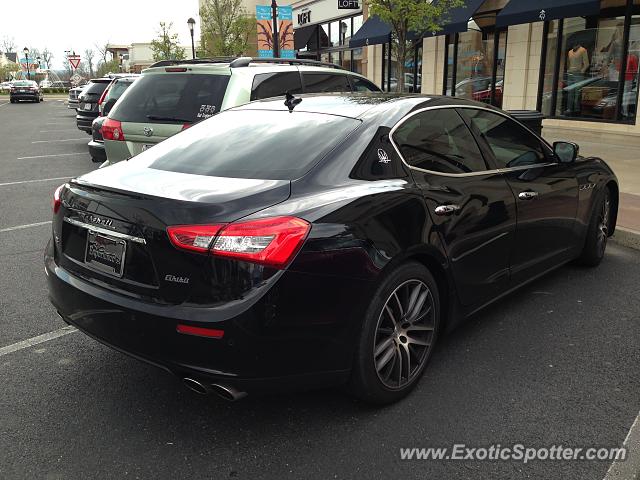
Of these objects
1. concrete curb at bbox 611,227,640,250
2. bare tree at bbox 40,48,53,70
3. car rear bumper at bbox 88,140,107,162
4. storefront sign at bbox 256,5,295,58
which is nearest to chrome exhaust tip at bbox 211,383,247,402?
concrete curb at bbox 611,227,640,250

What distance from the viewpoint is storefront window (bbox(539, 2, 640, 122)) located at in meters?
12.8

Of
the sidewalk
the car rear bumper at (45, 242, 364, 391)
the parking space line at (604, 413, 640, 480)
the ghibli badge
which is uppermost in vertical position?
the ghibli badge

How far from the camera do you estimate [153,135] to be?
6.38 metres

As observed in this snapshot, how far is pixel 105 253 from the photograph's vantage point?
9.27 ft

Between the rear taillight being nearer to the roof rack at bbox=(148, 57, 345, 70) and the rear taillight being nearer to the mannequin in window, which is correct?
the roof rack at bbox=(148, 57, 345, 70)

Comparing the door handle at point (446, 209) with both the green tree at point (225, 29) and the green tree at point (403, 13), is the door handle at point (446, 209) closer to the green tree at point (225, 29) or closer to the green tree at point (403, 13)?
the green tree at point (403, 13)

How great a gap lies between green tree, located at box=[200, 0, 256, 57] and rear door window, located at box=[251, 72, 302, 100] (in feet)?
88.7

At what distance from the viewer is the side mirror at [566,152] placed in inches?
180

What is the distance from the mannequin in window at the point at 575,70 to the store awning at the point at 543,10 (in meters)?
1.55

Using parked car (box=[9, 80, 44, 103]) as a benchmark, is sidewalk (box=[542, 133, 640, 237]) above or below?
below

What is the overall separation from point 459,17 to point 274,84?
10.8 metres

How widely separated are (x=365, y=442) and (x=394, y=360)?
46cm

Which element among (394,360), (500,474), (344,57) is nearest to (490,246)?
(394,360)

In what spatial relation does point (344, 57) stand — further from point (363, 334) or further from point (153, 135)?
point (363, 334)
